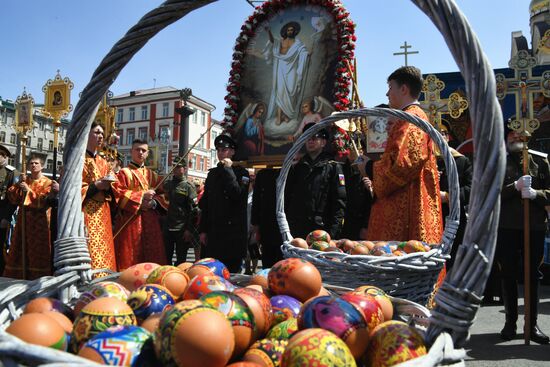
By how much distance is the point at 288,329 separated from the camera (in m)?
1.41

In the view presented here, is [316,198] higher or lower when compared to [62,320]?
higher

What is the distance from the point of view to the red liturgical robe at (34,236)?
5.44 m

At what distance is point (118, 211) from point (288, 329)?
144 inches

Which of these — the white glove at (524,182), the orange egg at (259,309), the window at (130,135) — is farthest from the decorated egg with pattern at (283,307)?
the window at (130,135)

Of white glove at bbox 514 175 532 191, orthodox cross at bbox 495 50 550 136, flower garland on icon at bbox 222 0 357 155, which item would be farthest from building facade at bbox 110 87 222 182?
white glove at bbox 514 175 532 191

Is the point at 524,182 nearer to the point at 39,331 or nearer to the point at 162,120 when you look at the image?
the point at 39,331

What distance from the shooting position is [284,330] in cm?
142

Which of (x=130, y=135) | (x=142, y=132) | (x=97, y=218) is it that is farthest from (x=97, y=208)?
(x=130, y=135)

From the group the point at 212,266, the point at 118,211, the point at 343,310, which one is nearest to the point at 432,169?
the point at 212,266

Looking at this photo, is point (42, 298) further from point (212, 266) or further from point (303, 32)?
point (303, 32)

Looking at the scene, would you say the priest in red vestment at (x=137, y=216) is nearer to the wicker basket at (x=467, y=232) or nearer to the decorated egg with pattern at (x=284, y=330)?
the wicker basket at (x=467, y=232)

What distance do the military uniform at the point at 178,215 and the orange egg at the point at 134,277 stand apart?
5130mm

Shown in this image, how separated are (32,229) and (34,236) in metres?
0.09

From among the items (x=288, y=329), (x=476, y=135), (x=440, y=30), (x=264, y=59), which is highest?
(x=264, y=59)
